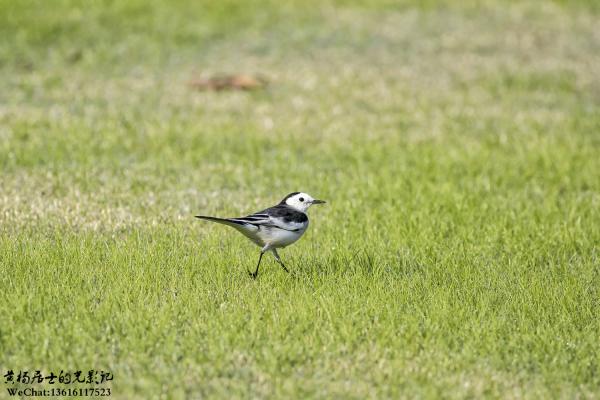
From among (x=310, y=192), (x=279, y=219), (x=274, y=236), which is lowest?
(x=310, y=192)

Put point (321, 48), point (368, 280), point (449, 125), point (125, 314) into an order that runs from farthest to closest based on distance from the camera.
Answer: point (321, 48) < point (449, 125) < point (368, 280) < point (125, 314)

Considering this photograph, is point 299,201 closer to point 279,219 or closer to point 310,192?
point 279,219

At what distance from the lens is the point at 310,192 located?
1191cm

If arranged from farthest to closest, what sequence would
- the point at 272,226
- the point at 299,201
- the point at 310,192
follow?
1. the point at 310,192
2. the point at 299,201
3. the point at 272,226

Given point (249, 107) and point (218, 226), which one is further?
point (249, 107)

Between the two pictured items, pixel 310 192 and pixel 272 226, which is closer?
pixel 272 226

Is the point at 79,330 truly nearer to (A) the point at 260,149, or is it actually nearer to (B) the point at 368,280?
(B) the point at 368,280

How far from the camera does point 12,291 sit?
7.66 meters

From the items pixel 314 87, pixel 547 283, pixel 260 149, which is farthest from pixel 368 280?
pixel 314 87

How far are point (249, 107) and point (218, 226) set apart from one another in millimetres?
6429

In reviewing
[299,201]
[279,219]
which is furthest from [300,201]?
[279,219]

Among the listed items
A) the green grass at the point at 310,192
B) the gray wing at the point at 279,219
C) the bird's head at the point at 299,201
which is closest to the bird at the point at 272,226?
the gray wing at the point at 279,219

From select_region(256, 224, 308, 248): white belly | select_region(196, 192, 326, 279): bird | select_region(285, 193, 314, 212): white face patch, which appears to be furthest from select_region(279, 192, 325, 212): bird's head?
select_region(256, 224, 308, 248): white belly

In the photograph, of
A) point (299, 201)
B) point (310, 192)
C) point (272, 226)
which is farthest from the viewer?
point (310, 192)
